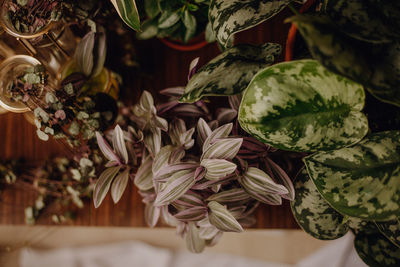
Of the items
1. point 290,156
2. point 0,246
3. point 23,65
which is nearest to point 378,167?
point 290,156

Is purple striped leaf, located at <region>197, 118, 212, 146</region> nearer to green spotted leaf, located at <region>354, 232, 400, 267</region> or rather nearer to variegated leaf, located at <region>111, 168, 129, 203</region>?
variegated leaf, located at <region>111, 168, 129, 203</region>

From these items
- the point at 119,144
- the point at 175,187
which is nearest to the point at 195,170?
the point at 175,187

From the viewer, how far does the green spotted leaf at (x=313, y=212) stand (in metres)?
0.56

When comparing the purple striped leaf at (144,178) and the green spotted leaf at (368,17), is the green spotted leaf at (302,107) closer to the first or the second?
the green spotted leaf at (368,17)

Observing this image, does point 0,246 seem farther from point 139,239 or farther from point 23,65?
point 23,65

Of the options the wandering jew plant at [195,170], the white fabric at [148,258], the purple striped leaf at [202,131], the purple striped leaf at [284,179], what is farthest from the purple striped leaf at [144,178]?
the white fabric at [148,258]

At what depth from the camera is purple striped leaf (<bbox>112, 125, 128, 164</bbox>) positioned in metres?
0.57

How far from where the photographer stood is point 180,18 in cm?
69

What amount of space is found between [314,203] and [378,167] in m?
0.14

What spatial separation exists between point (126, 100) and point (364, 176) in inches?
25.6

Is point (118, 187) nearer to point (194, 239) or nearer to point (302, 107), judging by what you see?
point (194, 239)

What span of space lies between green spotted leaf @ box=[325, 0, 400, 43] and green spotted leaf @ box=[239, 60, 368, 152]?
0.07m

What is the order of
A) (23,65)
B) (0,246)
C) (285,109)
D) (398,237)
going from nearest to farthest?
(285,109) → (398,237) → (23,65) → (0,246)

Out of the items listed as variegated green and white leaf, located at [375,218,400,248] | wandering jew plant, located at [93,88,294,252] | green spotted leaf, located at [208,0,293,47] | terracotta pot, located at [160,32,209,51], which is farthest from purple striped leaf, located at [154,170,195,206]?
terracotta pot, located at [160,32,209,51]
